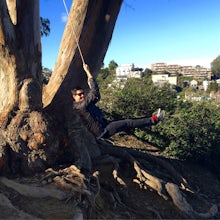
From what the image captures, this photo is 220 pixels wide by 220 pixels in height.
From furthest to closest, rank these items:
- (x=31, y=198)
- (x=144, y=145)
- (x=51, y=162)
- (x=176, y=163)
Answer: (x=144, y=145)
(x=176, y=163)
(x=51, y=162)
(x=31, y=198)

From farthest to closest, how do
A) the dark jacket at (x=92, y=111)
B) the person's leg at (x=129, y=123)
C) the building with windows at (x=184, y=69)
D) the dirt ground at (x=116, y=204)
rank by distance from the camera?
the building with windows at (x=184, y=69)
the person's leg at (x=129, y=123)
the dark jacket at (x=92, y=111)
the dirt ground at (x=116, y=204)

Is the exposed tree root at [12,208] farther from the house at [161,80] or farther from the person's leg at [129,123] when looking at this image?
the house at [161,80]

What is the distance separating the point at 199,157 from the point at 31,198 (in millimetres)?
5493

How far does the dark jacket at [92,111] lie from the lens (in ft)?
19.9

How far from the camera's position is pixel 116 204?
5.87 m

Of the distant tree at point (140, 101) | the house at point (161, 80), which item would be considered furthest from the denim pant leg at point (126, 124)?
the house at point (161, 80)

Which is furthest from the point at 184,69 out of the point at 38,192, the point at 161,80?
the point at 38,192

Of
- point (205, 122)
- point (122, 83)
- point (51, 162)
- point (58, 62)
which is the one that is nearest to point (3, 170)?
point (51, 162)

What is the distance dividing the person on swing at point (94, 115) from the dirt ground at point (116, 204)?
75cm

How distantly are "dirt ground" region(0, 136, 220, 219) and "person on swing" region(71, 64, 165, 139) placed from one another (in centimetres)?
75

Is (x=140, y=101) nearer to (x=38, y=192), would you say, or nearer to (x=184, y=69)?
(x=38, y=192)

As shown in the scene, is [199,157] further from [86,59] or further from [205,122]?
[86,59]

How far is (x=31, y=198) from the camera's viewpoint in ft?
17.1

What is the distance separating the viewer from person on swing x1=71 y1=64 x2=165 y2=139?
6102mm
